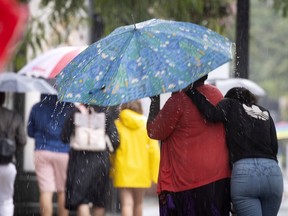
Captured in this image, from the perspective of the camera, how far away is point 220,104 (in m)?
6.75

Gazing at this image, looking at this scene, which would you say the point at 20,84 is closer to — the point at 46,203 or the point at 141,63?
the point at 46,203

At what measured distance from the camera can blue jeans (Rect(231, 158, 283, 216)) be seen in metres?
6.79

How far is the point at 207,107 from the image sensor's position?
661 cm

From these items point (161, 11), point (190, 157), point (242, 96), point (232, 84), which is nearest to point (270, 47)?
point (161, 11)

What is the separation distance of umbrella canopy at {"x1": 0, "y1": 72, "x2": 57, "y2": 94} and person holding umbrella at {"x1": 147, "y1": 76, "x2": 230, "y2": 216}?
535 cm

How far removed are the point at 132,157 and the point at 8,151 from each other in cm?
127

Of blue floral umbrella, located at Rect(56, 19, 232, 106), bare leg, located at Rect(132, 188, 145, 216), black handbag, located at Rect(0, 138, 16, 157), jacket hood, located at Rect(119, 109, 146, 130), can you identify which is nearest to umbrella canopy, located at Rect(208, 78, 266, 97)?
jacket hood, located at Rect(119, 109, 146, 130)

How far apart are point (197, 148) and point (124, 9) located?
212 inches

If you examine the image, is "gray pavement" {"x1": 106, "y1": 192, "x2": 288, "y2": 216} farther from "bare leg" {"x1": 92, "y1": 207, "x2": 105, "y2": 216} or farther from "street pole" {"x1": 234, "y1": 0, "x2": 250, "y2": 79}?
"street pole" {"x1": 234, "y1": 0, "x2": 250, "y2": 79}

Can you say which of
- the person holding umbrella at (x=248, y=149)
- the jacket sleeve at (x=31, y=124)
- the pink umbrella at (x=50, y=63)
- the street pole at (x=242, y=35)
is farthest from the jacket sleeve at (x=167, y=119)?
the jacket sleeve at (x=31, y=124)

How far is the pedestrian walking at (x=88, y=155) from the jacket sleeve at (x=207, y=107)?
3.99m

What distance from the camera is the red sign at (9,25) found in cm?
262

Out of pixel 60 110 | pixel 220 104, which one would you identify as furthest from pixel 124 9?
pixel 220 104

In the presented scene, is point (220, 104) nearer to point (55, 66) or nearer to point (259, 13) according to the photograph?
point (55, 66)
